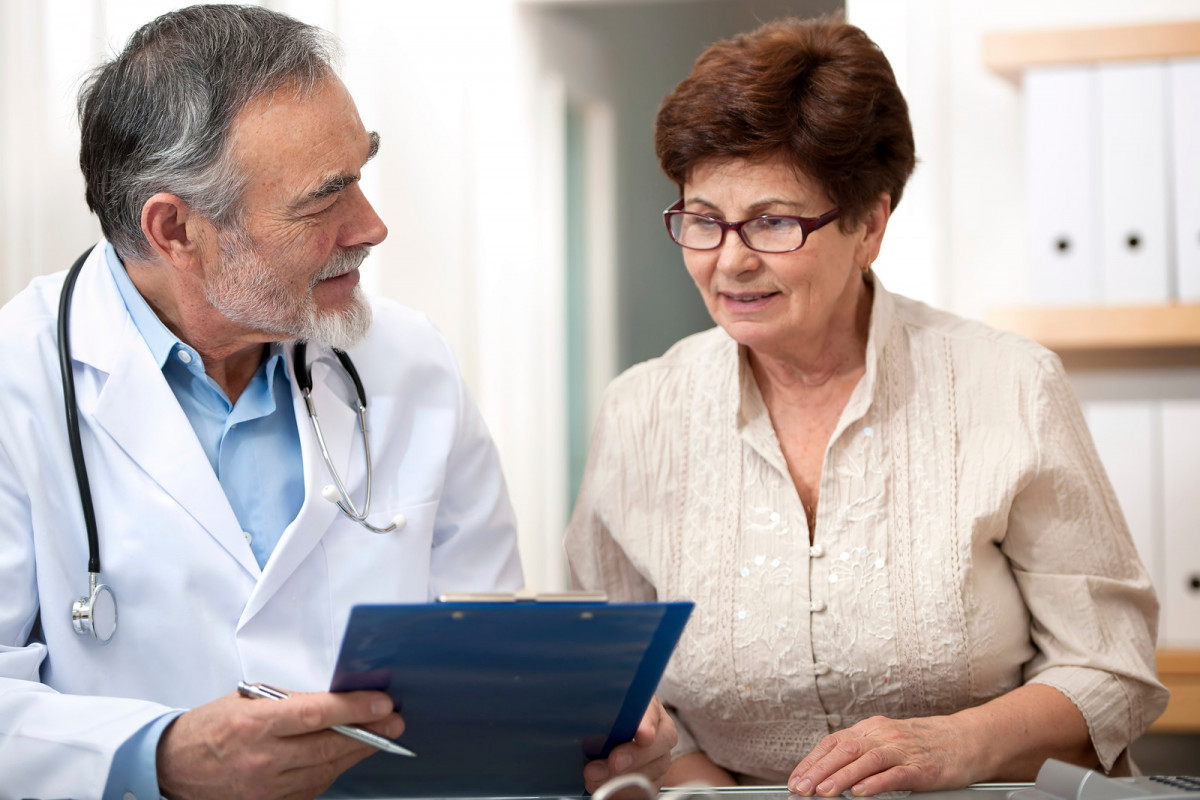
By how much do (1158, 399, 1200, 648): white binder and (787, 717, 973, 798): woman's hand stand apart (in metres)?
0.75

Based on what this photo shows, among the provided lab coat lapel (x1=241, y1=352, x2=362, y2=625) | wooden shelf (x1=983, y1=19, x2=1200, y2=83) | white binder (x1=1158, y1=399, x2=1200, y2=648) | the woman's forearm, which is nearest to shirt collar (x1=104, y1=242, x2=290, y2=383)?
lab coat lapel (x1=241, y1=352, x2=362, y2=625)

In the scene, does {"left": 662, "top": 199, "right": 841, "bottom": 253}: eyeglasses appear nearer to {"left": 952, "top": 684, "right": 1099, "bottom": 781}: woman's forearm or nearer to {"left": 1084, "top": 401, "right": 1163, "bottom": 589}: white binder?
{"left": 952, "top": 684, "right": 1099, "bottom": 781}: woman's forearm

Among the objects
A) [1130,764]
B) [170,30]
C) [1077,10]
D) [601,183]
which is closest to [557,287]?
[601,183]

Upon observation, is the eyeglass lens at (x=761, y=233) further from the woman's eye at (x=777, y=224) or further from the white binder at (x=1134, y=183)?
the white binder at (x=1134, y=183)

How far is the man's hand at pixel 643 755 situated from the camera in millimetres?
1000

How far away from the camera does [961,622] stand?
1.27 m

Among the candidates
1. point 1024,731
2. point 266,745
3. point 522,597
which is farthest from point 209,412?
point 1024,731

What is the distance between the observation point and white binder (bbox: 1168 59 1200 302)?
65.6 inches

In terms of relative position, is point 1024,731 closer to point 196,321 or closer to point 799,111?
point 799,111

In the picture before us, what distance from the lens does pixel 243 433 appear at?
1.25 meters

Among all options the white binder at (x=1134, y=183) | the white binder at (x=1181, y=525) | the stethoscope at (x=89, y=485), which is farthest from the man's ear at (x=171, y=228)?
the white binder at (x=1181, y=525)

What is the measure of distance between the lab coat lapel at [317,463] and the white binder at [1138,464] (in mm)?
1165

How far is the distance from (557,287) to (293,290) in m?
1.38

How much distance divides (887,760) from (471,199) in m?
1.56
